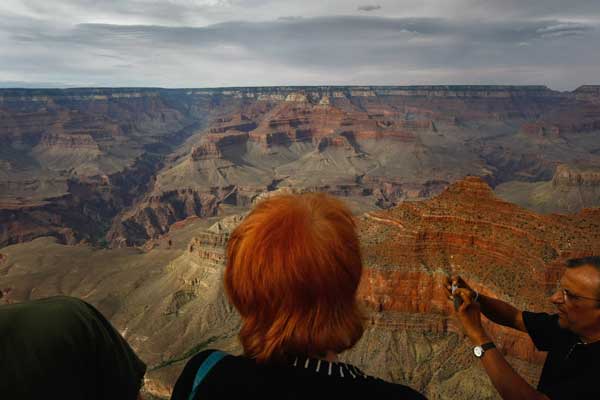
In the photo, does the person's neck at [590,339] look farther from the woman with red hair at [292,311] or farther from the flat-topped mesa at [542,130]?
the flat-topped mesa at [542,130]

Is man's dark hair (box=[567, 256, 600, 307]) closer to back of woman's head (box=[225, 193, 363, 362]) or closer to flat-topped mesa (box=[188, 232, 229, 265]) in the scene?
back of woman's head (box=[225, 193, 363, 362])

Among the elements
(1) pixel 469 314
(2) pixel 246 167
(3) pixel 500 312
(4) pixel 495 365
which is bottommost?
(2) pixel 246 167

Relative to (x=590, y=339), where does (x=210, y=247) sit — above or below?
below

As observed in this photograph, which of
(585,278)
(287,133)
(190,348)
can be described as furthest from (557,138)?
(585,278)

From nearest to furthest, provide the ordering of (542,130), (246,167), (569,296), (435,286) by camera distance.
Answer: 1. (569,296)
2. (435,286)
3. (246,167)
4. (542,130)

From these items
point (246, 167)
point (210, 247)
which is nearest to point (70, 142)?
point (246, 167)

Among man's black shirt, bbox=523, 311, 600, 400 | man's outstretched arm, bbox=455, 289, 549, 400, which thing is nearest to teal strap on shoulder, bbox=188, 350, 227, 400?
man's outstretched arm, bbox=455, 289, 549, 400

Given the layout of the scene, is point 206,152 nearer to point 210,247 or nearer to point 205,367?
point 210,247
